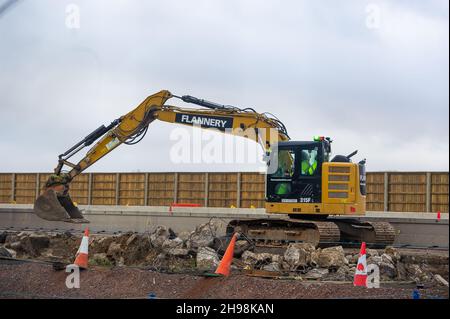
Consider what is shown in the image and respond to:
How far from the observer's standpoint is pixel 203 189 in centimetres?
3322

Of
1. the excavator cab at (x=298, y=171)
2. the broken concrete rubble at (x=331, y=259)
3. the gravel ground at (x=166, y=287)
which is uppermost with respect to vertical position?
the excavator cab at (x=298, y=171)

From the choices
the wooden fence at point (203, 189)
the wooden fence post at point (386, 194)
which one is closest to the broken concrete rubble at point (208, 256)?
the wooden fence at point (203, 189)

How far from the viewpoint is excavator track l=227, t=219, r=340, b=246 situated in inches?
744

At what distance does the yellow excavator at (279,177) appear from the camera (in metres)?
19.0

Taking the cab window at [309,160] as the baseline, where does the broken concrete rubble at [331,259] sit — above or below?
below

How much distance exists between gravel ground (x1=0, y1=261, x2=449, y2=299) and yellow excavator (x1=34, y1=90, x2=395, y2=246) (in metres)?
5.89

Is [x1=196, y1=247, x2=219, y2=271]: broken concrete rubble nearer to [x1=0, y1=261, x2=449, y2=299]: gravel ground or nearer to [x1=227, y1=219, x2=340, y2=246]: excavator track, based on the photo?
[x1=0, y1=261, x2=449, y2=299]: gravel ground

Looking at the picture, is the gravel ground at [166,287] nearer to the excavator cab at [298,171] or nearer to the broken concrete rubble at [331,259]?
the broken concrete rubble at [331,259]

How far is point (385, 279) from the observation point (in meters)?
14.5

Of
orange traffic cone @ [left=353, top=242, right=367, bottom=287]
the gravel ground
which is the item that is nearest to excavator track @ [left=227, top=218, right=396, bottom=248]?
the gravel ground

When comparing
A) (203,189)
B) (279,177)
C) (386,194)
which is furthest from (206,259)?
(203,189)

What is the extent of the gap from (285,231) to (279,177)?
155cm

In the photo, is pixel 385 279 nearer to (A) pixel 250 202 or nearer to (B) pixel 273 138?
(B) pixel 273 138
